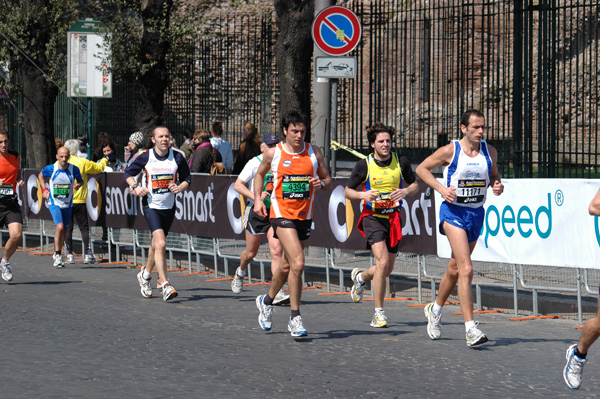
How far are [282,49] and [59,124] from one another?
16081 mm

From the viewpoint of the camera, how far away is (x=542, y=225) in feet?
33.1

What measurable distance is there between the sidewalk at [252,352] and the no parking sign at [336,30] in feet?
9.88

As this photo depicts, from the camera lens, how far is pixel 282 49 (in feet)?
51.0

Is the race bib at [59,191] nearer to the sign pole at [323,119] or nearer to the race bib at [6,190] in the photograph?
the race bib at [6,190]

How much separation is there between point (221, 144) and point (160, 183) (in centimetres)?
559

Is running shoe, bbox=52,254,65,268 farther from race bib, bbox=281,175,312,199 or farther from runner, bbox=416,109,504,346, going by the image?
runner, bbox=416,109,504,346

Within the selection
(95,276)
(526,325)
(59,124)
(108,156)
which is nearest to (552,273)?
(526,325)

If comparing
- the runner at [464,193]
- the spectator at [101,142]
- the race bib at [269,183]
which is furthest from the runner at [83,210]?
the runner at [464,193]

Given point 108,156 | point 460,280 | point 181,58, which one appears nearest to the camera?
point 460,280

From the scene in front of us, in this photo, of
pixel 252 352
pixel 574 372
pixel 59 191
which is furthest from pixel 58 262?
pixel 574 372

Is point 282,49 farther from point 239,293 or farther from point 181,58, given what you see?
point 181,58

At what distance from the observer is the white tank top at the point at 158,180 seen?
38.2ft

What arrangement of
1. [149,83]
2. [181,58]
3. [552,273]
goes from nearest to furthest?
[552,273] < [149,83] < [181,58]

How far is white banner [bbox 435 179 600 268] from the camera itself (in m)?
9.70
